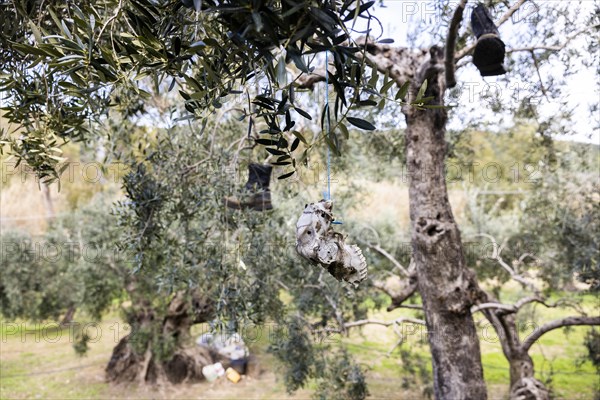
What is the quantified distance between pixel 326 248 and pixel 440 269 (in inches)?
83.3

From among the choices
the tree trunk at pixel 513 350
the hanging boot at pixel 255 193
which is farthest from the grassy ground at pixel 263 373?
the hanging boot at pixel 255 193

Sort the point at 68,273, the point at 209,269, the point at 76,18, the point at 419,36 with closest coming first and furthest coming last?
the point at 76,18, the point at 209,269, the point at 419,36, the point at 68,273

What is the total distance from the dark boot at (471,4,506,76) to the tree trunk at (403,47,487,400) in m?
0.44

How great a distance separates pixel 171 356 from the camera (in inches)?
277

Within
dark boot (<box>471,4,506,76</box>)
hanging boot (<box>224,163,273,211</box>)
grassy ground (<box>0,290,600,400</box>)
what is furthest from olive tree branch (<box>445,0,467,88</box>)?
grassy ground (<box>0,290,600,400</box>)

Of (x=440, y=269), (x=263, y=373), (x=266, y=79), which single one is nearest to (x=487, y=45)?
(x=266, y=79)

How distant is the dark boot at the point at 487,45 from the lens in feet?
7.33

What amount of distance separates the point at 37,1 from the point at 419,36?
11.5 ft

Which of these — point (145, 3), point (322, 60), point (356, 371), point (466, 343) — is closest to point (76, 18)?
point (145, 3)

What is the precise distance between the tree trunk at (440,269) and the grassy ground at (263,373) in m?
3.13

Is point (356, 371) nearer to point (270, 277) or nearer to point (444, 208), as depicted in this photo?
point (270, 277)

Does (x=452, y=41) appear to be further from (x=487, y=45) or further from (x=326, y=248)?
(x=326, y=248)

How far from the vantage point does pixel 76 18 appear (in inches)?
36.5

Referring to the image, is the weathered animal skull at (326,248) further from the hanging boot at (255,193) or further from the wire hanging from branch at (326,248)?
the hanging boot at (255,193)
